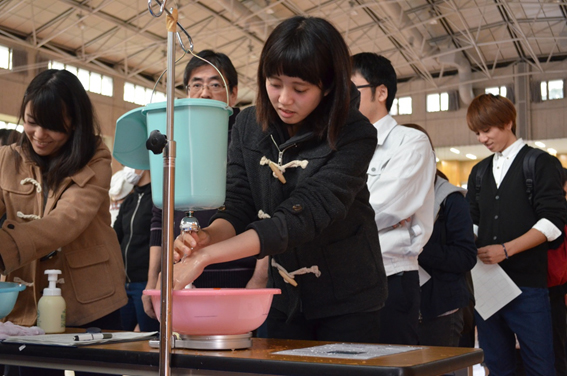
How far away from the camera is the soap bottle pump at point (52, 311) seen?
5.63 ft

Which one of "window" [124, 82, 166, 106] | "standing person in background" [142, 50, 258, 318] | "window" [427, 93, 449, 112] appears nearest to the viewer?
"standing person in background" [142, 50, 258, 318]

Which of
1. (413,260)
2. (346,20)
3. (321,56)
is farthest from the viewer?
(346,20)

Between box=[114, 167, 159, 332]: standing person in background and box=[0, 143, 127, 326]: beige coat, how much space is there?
137 cm

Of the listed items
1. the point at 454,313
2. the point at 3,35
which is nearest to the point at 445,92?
the point at 3,35

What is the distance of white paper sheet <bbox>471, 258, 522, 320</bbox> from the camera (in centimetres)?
287

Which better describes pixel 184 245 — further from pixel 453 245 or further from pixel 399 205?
pixel 453 245

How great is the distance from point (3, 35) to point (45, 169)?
493 inches

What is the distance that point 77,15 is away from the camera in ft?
41.1

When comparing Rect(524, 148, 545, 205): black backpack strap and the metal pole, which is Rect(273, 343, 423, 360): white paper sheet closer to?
the metal pole

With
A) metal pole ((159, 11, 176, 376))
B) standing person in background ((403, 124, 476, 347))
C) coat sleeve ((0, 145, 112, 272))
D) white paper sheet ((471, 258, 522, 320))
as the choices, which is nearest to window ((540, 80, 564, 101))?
white paper sheet ((471, 258, 522, 320))

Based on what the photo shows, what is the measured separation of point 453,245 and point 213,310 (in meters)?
1.63

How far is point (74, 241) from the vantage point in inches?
78.0

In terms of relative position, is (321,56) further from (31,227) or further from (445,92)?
(445,92)

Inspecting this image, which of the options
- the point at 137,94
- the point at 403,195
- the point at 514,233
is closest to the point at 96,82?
the point at 137,94
